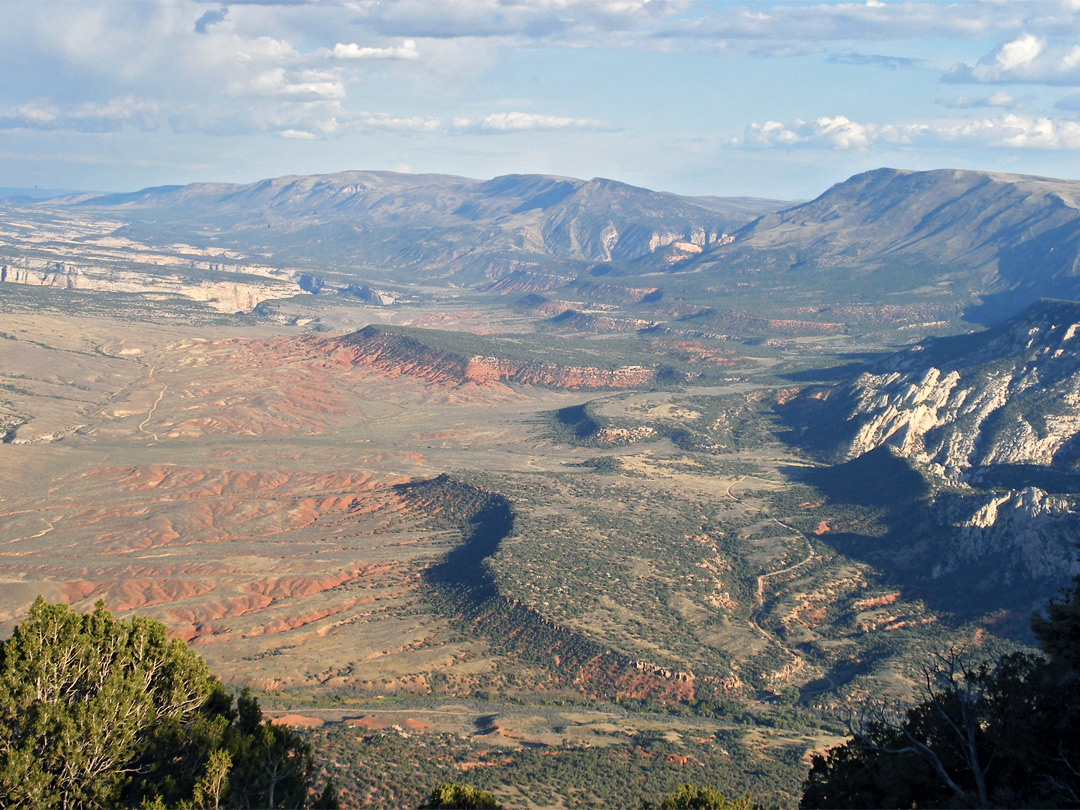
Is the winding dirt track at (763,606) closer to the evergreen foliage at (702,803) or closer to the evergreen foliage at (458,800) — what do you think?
the evergreen foliage at (702,803)

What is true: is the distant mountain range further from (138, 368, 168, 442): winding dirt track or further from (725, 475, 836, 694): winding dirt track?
(138, 368, 168, 442): winding dirt track

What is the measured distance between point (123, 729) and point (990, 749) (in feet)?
79.8

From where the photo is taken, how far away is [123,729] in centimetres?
2552

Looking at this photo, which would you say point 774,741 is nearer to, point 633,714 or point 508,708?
point 633,714

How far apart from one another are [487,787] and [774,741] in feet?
58.2

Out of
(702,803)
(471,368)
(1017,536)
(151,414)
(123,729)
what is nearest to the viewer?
(123,729)

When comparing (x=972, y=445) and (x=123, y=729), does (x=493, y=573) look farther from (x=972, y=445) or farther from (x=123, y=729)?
(x=972, y=445)

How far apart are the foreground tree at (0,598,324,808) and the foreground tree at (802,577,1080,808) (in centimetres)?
1706

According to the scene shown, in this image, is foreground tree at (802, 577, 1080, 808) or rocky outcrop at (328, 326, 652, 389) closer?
foreground tree at (802, 577, 1080, 808)

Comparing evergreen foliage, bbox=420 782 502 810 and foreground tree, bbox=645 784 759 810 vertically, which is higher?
evergreen foliage, bbox=420 782 502 810

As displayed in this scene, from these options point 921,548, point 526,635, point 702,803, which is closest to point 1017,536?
point 921,548

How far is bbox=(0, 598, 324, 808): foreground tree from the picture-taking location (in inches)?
945

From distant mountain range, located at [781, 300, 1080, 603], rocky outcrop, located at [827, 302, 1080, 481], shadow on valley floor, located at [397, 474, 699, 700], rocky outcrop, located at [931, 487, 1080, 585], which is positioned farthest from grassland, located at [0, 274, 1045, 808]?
rocky outcrop, located at [827, 302, 1080, 481]

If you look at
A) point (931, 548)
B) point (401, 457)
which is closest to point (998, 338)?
point (931, 548)
